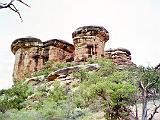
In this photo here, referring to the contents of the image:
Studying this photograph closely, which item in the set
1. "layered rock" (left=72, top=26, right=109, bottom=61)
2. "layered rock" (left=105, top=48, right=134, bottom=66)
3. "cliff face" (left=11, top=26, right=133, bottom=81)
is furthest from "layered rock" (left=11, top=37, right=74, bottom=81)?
"layered rock" (left=105, top=48, right=134, bottom=66)

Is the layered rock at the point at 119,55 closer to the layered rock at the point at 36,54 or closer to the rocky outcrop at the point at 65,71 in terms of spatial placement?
the layered rock at the point at 36,54

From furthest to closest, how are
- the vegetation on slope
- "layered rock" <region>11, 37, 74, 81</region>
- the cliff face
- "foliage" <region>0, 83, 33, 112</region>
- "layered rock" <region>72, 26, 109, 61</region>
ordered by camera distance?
"layered rock" <region>11, 37, 74, 81</region> < the cliff face < "layered rock" <region>72, 26, 109, 61</region> < "foliage" <region>0, 83, 33, 112</region> < the vegetation on slope

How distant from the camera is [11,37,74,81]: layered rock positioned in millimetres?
36438

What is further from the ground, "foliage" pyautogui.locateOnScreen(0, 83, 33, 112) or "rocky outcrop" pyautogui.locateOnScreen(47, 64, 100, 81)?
"rocky outcrop" pyautogui.locateOnScreen(47, 64, 100, 81)

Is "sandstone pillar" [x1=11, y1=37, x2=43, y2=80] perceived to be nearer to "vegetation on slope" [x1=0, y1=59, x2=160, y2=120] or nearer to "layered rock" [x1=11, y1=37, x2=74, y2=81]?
"layered rock" [x1=11, y1=37, x2=74, y2=81]

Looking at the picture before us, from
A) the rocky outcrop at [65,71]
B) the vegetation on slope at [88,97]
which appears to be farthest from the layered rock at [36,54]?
the vegetation on slope at [88,97]

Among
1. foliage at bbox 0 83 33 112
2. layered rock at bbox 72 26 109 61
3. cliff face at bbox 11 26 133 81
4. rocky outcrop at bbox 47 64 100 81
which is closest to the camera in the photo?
foliage at bbox 0 83 33 112

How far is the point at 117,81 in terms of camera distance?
20.8 meters

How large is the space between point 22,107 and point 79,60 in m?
10.0

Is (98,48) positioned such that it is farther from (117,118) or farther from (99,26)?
(117,118)

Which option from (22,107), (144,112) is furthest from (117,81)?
(22,107)

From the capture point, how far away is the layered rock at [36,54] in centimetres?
3644

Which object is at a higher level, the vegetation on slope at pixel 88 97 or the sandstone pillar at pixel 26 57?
the sandstone pillar at pixel 26 57

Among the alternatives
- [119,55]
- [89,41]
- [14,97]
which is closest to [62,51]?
[89,41]
